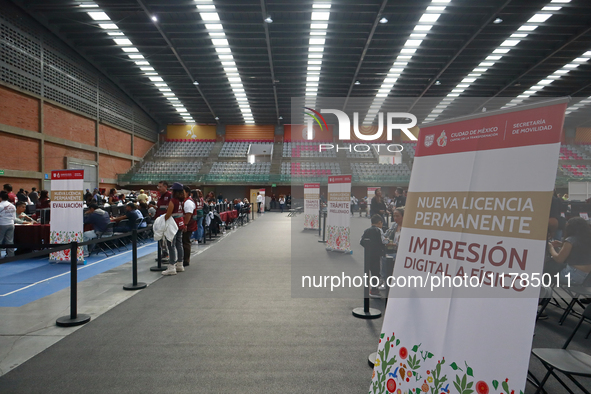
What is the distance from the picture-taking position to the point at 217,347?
3.14m

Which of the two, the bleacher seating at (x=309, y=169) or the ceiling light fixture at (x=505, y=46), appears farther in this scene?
the bleacher seating at (x=309, y=169)

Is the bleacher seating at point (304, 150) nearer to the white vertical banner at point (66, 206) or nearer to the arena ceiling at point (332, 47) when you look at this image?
the arena ceiling at point (332, 47)

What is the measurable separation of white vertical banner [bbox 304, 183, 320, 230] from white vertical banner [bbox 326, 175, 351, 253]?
121 inches

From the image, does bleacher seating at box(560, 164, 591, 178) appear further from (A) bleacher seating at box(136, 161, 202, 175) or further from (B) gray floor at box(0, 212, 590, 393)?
(A) bleacher seating at box(136, 161, 202, 175)

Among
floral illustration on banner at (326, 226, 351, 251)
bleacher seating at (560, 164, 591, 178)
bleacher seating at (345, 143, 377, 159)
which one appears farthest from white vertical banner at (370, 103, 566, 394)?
bleacher seating at (345, 143, 377, 159)

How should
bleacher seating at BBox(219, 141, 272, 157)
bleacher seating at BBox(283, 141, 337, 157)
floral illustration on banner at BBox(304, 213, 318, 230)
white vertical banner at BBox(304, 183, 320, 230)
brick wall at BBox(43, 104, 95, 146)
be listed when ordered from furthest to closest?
bleacher seating at BBox(219, 141, 272, 157)
bleacher seating at BBox(283, 141, 337, 157)
brick wall at BBox(43, 104, 95, 146)
floral illustration on banner at BBox(304, 213, 318, 230)
white vertical banner at BBox(304, 183, 320, 230)

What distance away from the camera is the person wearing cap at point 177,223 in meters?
5.85

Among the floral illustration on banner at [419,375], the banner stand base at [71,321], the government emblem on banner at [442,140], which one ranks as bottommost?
the banner stand base at [71,321]

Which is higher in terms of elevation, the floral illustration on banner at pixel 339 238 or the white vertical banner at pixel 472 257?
the white vertical banner at pixel 472 257

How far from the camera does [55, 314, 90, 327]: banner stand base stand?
12.0ft

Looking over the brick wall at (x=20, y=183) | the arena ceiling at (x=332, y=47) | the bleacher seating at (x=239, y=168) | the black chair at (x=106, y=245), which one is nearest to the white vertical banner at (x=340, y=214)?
the black chair at (x=106, y=245)

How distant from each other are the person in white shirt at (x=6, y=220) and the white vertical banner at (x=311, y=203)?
25.8 feet

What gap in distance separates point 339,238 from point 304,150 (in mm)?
26664

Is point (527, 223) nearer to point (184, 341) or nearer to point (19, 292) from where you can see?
point (184, 341)
